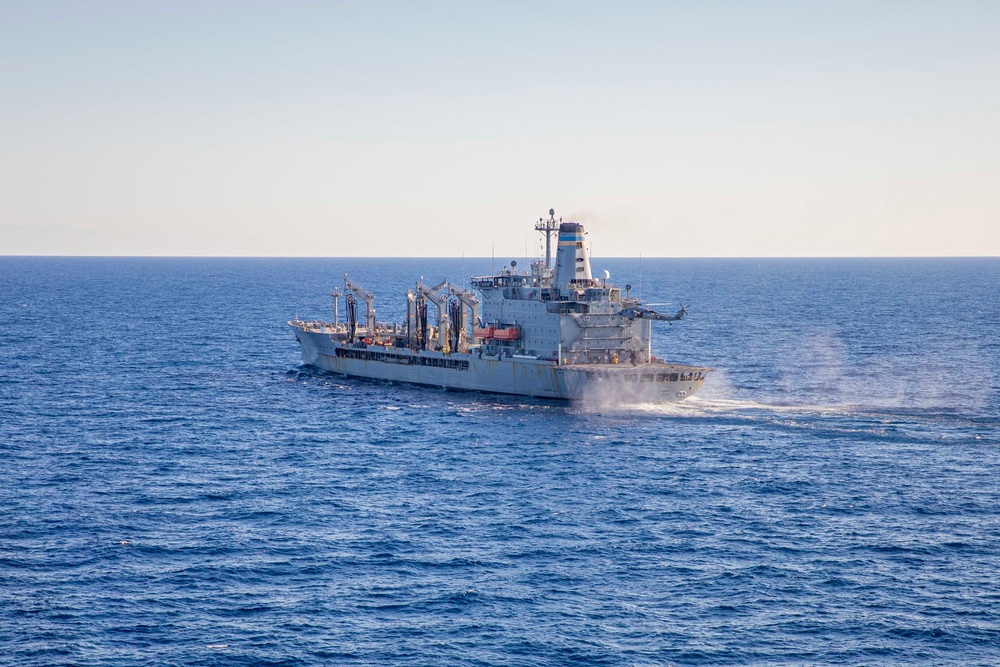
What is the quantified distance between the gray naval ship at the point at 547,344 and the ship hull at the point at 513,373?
0.11 m

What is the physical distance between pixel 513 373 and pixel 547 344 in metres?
4.59

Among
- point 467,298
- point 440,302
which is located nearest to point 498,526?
point 467,298

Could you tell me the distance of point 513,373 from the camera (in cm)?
9956

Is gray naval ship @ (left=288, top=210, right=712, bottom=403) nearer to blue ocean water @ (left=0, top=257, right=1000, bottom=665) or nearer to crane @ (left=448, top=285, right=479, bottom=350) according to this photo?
crane @ (left=448, top=285, right=479, bottom=350)

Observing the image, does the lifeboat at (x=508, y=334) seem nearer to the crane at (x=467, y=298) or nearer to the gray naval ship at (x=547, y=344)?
the gray naval ship at (x=547, y=344)

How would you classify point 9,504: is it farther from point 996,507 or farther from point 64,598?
point 996,507

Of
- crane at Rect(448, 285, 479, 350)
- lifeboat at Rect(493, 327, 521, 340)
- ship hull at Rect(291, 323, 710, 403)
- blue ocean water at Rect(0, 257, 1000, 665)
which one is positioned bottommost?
blue ocean water at Rect(0, 257, 1000, 665)

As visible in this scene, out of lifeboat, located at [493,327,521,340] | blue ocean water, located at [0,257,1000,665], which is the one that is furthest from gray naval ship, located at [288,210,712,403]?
blue ocean water, located at [0,257,1000,665]

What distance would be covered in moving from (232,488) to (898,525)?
42146 mm

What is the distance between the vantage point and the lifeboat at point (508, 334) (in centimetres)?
10231

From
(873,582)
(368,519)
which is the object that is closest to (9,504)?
(368,519)

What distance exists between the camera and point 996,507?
60344 mm

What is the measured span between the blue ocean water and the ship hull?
2.43m

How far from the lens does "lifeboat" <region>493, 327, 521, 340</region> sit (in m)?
102
